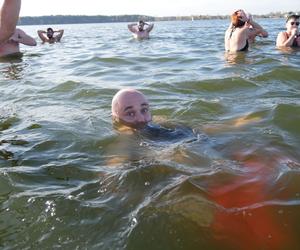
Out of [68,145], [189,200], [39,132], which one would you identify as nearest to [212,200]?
[189,200]

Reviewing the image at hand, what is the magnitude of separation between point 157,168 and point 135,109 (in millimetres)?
1394

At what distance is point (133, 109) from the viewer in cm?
548

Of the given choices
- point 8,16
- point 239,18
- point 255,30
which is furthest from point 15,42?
point 8,16

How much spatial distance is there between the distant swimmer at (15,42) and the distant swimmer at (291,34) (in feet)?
24.3

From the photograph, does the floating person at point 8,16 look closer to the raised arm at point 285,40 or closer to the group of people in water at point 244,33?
the group of people in water at point 244,33

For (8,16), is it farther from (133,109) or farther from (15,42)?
(15,42)

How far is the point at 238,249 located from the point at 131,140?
8.36ft

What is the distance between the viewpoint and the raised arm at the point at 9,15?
383cm

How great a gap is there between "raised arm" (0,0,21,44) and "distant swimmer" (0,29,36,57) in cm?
1003

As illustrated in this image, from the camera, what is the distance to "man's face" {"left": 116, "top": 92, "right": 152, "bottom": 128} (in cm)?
545

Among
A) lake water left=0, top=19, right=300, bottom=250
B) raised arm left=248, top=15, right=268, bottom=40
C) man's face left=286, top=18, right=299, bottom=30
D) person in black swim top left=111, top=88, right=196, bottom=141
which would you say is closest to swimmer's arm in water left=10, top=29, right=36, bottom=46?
lake water left=0, top=19, right=300, bottom=250

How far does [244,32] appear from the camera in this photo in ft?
37.6

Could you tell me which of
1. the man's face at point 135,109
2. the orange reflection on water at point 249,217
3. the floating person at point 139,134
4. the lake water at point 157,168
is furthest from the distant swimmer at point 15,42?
the orange reflection on water at point 249,217

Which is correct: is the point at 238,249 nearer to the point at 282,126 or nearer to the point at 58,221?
the point at 58,221
